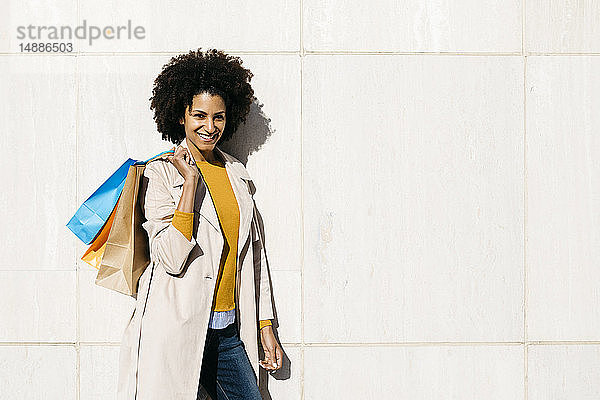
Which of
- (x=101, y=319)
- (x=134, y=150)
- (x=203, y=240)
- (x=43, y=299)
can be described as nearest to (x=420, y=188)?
(x=203, y=240)

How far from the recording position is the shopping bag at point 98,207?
3.86 metres

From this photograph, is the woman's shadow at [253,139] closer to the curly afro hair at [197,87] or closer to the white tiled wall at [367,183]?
the white tiled wall at [367,183]

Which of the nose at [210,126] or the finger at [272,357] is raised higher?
the nose at [210,126]

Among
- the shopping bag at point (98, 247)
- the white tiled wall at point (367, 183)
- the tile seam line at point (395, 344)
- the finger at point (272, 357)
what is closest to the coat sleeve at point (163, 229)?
the shopping bag at point (98, 247)

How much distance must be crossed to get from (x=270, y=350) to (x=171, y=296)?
25.7 inches

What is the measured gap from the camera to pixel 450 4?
4191 millimetres

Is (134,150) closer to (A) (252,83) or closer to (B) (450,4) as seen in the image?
(A) (252,83)

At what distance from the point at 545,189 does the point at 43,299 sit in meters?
2.85

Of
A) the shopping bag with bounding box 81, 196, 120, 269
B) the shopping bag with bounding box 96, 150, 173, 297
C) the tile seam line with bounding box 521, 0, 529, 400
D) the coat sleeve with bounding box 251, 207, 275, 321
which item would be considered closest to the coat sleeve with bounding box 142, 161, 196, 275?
the shopping bag with bounding box 96, 150, 173, 297

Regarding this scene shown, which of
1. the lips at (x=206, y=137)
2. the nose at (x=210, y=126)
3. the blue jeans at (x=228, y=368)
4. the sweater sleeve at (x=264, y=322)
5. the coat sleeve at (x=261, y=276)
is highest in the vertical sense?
the nose at (x=210, y=126)

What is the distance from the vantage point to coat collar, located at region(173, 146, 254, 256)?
3594 mm

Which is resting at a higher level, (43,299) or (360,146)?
(360,146)

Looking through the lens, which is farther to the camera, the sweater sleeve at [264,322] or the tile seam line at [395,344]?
the tile seam line at [395,344]

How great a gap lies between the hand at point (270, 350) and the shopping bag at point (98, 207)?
1009 millimetres
